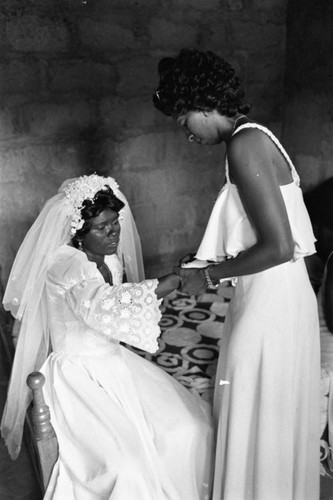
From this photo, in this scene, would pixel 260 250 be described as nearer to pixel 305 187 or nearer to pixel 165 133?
pixel 165 133

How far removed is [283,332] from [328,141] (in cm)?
285

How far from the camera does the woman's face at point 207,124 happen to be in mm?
1971

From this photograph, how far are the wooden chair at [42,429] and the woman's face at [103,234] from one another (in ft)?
2.37

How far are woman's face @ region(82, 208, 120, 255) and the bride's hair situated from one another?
0.65 metres

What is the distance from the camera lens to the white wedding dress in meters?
2.04

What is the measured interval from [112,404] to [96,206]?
2.82 ft

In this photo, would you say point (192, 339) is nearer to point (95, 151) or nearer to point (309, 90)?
point (95, 151)

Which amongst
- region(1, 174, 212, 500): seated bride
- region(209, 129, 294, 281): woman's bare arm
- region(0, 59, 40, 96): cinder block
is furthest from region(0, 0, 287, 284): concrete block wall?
region(209, 129, 294, 281): woman's bare arm

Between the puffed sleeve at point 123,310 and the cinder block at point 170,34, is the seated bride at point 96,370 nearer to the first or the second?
the puffed sleeve at point 123,310

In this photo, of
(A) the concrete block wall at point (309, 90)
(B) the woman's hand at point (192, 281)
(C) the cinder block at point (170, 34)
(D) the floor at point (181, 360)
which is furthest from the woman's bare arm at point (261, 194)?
(A) the concrete block wall at point (309, 90)

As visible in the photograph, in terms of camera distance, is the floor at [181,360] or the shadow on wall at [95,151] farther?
the shadow on wall at [95,151]

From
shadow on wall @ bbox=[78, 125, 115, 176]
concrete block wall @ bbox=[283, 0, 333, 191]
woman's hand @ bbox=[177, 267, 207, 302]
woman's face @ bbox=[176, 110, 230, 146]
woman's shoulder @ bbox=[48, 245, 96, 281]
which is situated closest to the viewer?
woman's face @ bbox=[176, 110, 230, 146]

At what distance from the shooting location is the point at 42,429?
6.28 ft

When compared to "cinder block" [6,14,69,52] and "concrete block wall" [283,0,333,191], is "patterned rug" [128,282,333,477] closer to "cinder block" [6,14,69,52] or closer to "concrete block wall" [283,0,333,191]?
"concrete block wall" [283,0,333,191]
